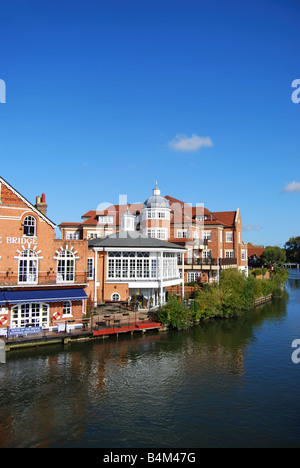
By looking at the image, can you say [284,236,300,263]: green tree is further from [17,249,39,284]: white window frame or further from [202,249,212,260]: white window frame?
[17,249,39,284]: white window frame

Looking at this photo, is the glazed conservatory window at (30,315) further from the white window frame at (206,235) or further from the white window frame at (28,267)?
the white window frame at (206,235)

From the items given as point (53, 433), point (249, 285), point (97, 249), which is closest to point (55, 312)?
point (97, 249)

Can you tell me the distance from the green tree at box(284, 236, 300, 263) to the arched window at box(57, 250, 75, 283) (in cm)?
13846

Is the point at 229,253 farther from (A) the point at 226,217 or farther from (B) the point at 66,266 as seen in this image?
(B) the point at 66,266

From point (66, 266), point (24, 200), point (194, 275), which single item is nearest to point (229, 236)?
point (194, 275)

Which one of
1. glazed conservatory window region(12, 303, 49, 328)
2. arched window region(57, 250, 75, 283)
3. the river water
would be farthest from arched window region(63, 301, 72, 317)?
the river water

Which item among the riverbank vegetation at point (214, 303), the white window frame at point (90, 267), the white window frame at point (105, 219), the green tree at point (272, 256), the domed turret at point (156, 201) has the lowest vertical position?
the riverbank vegetation at point (214, 303)

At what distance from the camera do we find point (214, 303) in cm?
3644

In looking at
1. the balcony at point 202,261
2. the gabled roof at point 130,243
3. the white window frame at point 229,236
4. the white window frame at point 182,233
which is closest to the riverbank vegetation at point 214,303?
the balcony at point 202,261

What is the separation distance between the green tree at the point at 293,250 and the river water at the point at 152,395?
133 m

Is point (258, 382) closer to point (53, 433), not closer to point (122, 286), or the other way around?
point (53, 433)

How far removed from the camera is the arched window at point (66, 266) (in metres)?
28.3

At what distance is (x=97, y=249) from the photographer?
33750 millimetres

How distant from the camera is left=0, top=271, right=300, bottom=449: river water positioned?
44.3 feet
